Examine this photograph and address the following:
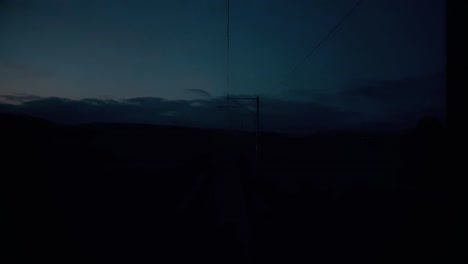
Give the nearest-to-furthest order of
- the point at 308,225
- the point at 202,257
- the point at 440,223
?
the point at 440,223
the point at 202,257
the point at 308,225

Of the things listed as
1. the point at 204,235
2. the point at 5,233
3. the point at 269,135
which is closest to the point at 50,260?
the point at 5,233

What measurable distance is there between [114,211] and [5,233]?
2988 millimetres

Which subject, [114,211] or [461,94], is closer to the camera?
[461,94]

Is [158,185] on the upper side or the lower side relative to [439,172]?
lower

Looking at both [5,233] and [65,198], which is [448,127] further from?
[65,198]

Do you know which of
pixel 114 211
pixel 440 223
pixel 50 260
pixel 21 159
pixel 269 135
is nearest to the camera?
pixel 440 223

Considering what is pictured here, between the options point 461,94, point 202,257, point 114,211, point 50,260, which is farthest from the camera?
point 114,211

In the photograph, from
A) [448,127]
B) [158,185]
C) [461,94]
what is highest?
[461,94]

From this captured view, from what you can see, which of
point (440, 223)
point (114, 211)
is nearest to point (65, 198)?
point (114, 211)

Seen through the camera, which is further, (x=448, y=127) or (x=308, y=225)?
(x=308, y=225)

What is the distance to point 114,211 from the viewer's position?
369 inches

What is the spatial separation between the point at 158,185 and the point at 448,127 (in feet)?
45.7

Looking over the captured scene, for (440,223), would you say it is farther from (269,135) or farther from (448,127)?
(269,135)

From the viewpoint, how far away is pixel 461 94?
2238 millimetres
